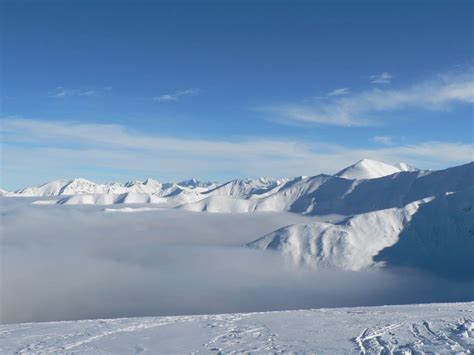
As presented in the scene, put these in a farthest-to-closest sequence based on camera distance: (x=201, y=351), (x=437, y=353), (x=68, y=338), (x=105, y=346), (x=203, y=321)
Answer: (x=203, y=321) < (x=68, y=338) < (x=105, y=346) < (x=201, y=351) < (x=437, y=353)

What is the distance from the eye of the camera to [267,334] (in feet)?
141

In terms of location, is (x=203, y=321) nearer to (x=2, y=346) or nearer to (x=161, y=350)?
(x=161, y=350)

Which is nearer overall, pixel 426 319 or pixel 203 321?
pixel 426 319

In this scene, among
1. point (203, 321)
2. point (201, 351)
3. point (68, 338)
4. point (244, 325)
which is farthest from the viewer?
point (203, 321)

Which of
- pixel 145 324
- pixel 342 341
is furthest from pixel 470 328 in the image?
pixel 145 324

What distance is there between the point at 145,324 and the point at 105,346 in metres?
9.34

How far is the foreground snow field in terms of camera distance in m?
37.7

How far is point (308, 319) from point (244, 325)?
8.35 m

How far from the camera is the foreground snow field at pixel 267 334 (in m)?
37.7

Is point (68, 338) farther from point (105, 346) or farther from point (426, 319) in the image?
point (426, 319)

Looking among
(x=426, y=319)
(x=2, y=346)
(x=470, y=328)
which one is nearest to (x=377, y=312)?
(x=426, y=319)

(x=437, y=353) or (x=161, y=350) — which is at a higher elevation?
(x=437, y=353)

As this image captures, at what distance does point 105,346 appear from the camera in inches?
1619

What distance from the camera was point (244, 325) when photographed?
1869 inches
